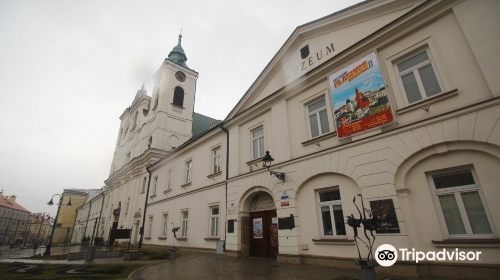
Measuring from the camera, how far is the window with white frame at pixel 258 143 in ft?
39.6

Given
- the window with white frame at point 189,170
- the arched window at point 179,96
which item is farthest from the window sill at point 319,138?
the arched window at point 179,96

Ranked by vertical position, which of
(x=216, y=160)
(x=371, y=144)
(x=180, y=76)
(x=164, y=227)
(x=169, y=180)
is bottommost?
(x=164, y=227)

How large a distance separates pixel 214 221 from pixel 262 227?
377cm

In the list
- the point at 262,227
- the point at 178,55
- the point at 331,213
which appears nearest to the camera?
the point at 331,213

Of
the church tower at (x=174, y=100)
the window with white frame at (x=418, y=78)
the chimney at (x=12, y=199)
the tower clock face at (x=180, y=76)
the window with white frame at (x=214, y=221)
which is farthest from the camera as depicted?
the chimney at (x=12, y=199)

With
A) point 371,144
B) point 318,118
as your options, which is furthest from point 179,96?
point 371,144

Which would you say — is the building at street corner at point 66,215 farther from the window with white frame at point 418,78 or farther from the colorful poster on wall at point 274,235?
the window with white frame at point 418,78

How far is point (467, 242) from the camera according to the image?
18.1ft

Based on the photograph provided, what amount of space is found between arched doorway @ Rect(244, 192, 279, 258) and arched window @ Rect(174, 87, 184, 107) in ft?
69.0

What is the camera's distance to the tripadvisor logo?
554 cm

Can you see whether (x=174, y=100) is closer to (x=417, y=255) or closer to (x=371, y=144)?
(x=371, y=144)

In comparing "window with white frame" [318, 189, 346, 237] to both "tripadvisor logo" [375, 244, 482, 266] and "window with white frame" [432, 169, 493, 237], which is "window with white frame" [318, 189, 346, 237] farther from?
"window with white frame" [432, 169, 493, 237]

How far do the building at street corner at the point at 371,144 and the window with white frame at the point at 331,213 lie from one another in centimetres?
5

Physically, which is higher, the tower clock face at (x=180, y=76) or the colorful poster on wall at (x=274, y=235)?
the tower clock face at (x=180, y=76)
